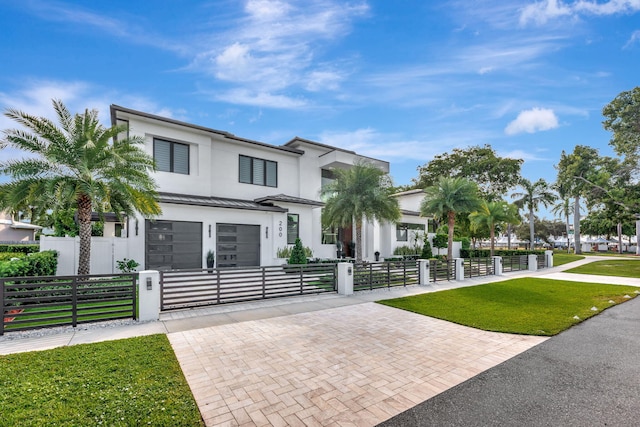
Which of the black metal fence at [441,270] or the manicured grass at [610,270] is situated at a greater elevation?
the black metal fence at [441,270]

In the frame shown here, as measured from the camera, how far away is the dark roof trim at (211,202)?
1418 centimetres

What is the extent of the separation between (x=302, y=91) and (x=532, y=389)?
48.7 ft

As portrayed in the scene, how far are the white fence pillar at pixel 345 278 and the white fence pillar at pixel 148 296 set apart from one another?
6.21m

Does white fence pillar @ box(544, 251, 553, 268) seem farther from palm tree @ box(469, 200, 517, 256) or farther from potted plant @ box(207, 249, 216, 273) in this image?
potted plant @ box(207, 249, 216, 273)

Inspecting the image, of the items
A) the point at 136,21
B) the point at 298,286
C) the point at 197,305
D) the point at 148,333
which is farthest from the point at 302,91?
the point at 148,333

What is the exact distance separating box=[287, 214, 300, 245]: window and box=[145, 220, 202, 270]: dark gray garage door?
531cm

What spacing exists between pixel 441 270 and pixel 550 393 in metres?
11.3

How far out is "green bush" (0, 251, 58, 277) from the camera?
7405 millimetres

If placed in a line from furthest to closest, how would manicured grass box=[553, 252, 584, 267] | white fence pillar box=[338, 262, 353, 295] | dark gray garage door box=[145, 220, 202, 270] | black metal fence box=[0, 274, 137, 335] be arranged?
manicured grass box=[553, 252, 584, 267] < dark gray garage door box=[145, 220, 202, 270] < white fence pillar box=[338, 262, 353, 295] < black metal fence box=[0, 274, 137, 335]

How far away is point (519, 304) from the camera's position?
9844 mm

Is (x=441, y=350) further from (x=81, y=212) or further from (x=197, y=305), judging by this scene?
(x=81, y=212)

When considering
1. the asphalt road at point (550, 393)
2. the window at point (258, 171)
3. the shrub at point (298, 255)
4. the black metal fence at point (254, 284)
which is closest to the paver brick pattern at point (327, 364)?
the asphalt road at point (550, 393)

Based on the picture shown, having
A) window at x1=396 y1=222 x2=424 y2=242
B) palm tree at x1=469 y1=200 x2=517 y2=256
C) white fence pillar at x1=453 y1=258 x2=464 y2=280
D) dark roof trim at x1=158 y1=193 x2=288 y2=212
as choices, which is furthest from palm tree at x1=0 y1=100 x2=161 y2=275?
palm tree at x1=469 y1=200 x2=517 y2=256

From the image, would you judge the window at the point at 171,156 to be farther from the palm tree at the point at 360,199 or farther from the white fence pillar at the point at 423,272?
the white fence pillar at the point at 423,272
